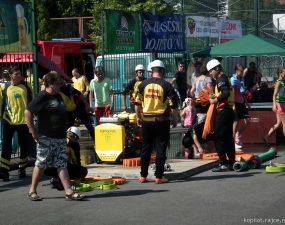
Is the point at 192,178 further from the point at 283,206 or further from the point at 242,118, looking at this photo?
the point at 242,118

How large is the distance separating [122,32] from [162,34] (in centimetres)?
289

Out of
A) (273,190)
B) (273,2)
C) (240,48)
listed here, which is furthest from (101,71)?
(273,2)

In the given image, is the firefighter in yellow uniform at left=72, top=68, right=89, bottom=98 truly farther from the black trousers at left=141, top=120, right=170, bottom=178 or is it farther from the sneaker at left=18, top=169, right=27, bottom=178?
the black trousers at left=141, top=120, right=170, bottom=178

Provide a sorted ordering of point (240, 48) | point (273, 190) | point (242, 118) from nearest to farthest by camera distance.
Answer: point (273, 190)
point (242, 118)
point (240, 48)

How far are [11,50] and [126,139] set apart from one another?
9.33 ft

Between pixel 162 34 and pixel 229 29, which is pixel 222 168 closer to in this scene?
pixel 162 34

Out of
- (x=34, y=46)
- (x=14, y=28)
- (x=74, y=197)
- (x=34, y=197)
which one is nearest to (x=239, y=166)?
(x=74, y=197)

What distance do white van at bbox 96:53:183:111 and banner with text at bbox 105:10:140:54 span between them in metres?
2.37

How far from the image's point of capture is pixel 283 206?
868cm

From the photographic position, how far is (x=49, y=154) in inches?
373

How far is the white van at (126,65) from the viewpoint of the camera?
20.8 metres

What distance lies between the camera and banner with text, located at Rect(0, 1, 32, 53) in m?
13.3

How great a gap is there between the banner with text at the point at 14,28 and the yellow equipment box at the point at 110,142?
239cm

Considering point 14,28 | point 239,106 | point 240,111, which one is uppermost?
point 14,28
